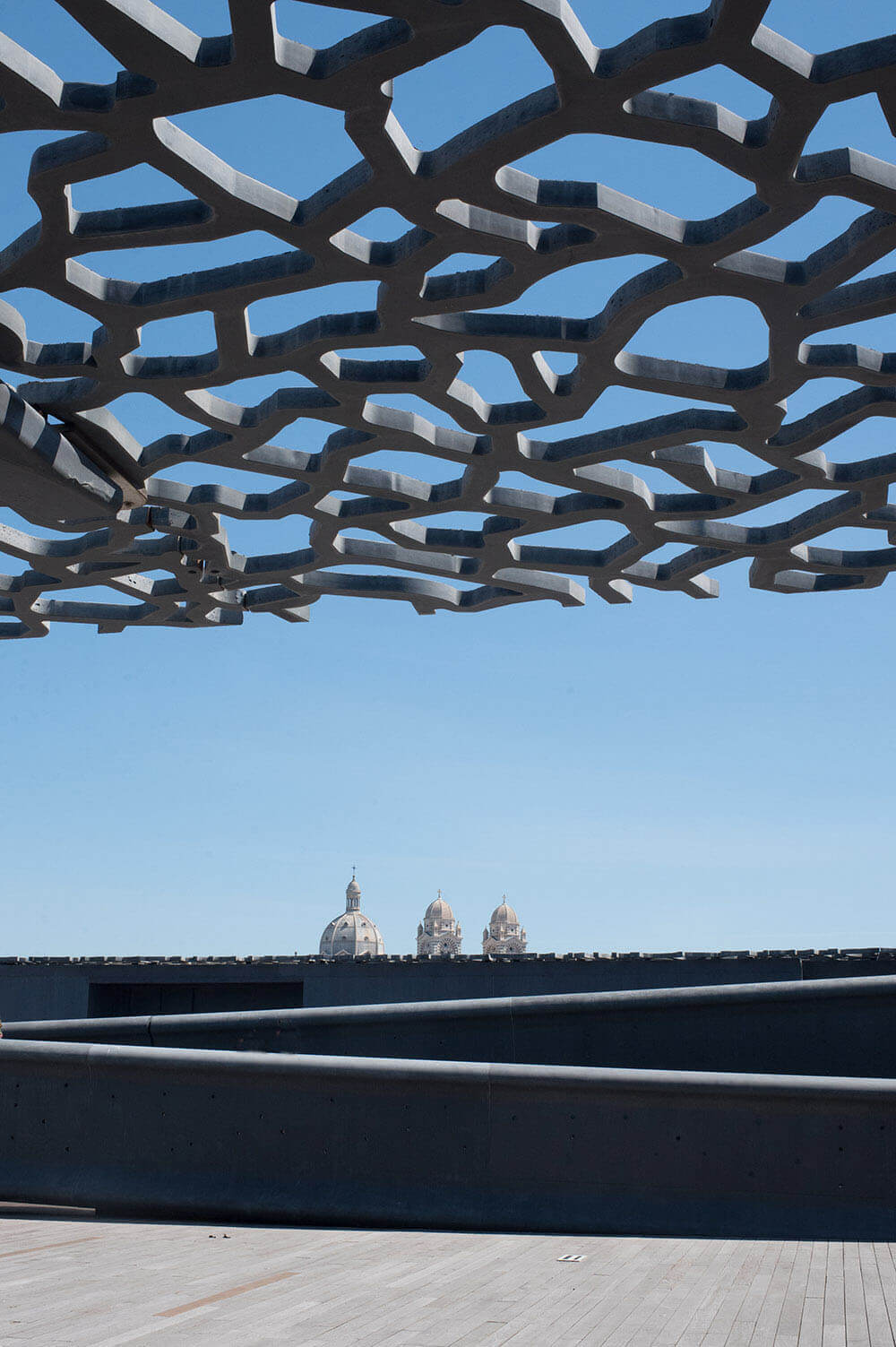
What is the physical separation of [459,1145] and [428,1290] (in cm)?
451

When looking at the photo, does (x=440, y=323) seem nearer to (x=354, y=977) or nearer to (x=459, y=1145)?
(x=459, y=1145)

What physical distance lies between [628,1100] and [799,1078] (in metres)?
2.05

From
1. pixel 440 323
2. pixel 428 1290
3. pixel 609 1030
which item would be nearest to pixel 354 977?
pixel 609 1030

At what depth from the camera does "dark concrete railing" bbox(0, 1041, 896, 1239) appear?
1504cm

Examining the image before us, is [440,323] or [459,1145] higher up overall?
[440,323]

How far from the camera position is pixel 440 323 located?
20.1m

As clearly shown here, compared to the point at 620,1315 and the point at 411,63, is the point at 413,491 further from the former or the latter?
the point at 620,1315

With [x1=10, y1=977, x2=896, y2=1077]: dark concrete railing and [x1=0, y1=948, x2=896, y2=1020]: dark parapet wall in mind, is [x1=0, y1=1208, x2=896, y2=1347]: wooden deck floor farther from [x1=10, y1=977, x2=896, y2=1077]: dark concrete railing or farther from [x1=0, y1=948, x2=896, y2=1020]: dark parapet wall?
[x1=0, y1=948, x2=896, y2=1020]: dark parapet wall

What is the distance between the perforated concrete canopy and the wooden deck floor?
12.0 m

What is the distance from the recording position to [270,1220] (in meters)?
15.6

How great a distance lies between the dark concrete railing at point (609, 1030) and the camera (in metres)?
21.5

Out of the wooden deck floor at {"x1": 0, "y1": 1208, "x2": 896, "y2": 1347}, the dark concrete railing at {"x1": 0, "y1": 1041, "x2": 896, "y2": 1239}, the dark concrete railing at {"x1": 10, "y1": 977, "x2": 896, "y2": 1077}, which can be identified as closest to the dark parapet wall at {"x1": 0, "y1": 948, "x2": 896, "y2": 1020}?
the dark concrete railing at {"x1": 10, "y1": 977, "x2": 896, "y2": 1077}

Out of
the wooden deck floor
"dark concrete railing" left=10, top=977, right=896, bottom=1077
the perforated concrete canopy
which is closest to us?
the wooden deck floor

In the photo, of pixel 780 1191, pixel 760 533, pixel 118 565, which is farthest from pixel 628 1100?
pixel 118 565
